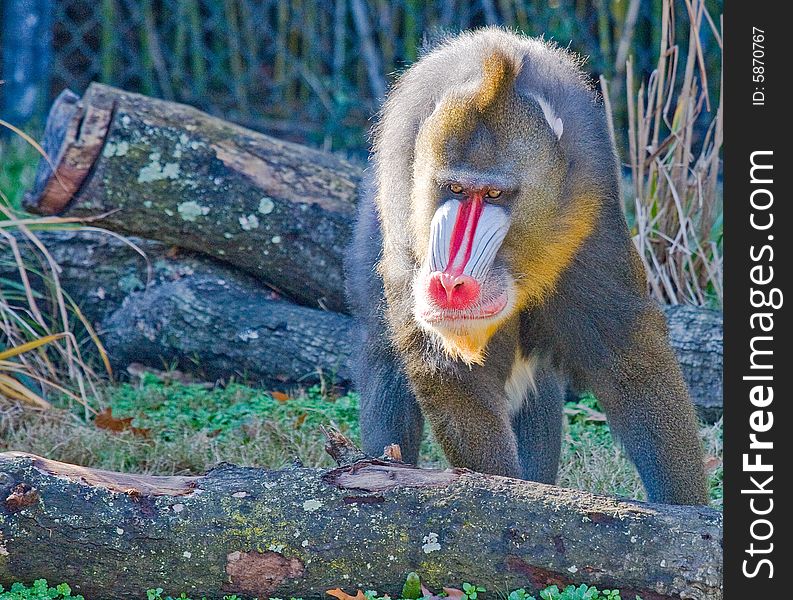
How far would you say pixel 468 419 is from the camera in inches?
118

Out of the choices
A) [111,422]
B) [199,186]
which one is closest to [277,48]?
[199,186]

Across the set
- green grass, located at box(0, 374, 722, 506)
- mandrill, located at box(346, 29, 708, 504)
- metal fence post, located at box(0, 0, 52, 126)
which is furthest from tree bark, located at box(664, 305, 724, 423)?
metal fence post, located at box(0, 0, 52, 126)

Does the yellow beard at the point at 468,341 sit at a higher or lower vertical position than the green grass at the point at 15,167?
lower

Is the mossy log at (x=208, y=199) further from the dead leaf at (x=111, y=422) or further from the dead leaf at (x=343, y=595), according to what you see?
the dead leaf at (x=343, y=595)

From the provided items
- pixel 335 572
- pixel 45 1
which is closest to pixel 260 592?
pixel 335 572

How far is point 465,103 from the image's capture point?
2.62 metres

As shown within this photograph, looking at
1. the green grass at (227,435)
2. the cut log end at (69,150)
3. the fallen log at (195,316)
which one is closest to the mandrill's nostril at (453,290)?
the green grass at (227,435)

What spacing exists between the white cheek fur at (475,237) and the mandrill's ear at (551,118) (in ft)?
0.80

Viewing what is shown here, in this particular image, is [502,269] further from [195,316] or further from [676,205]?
[676,205]

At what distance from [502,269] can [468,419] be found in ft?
1.66

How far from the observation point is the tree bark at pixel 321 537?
2461mm

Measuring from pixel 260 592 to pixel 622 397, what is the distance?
1.13 meters

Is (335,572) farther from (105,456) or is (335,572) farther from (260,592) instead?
(105,456)

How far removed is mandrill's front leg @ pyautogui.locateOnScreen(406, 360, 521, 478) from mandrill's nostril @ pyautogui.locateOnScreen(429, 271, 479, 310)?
1.33 feet
